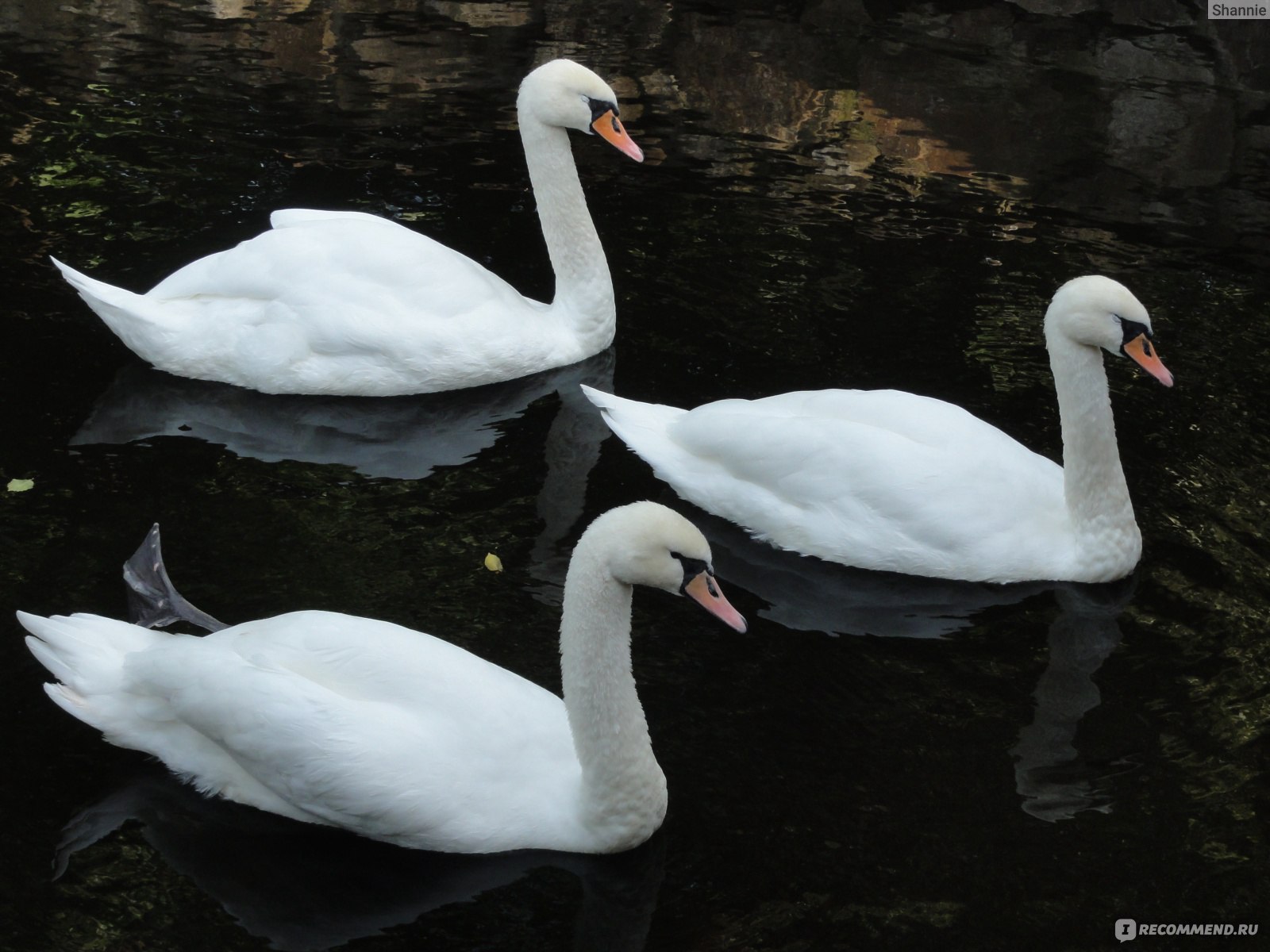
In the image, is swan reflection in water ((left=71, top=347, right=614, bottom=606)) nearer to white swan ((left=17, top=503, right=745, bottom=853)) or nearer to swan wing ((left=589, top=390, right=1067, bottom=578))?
swan wing ((left=589, top=390, right=1067, bottom=578))

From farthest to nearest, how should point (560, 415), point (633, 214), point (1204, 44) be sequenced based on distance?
point (1204, 44)
point (633, 214)
point (560, 415)

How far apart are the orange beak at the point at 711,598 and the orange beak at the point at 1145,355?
3110 mm

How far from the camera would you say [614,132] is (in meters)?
10.2

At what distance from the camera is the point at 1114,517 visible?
795 centimetres

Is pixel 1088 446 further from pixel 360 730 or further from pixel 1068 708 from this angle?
pixel 360 730


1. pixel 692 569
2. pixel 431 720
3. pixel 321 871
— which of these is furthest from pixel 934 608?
pixel 321 871

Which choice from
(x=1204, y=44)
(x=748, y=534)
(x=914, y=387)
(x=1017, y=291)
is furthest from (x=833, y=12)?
(x=748, y=534)

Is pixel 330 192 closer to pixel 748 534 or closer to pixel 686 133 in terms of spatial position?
pixel 686 133

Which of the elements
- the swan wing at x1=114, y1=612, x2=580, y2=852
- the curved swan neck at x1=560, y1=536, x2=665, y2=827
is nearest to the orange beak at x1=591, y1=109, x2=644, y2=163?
the swan wing at x1=114, y1=612, x2=580, y2=852

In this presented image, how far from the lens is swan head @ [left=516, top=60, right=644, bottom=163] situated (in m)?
10.1

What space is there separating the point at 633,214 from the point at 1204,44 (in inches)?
294

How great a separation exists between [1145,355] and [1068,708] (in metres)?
1.97

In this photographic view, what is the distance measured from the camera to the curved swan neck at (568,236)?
1020 cm

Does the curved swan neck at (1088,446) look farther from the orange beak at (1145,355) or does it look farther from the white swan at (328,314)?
the white swan at (328,314)
